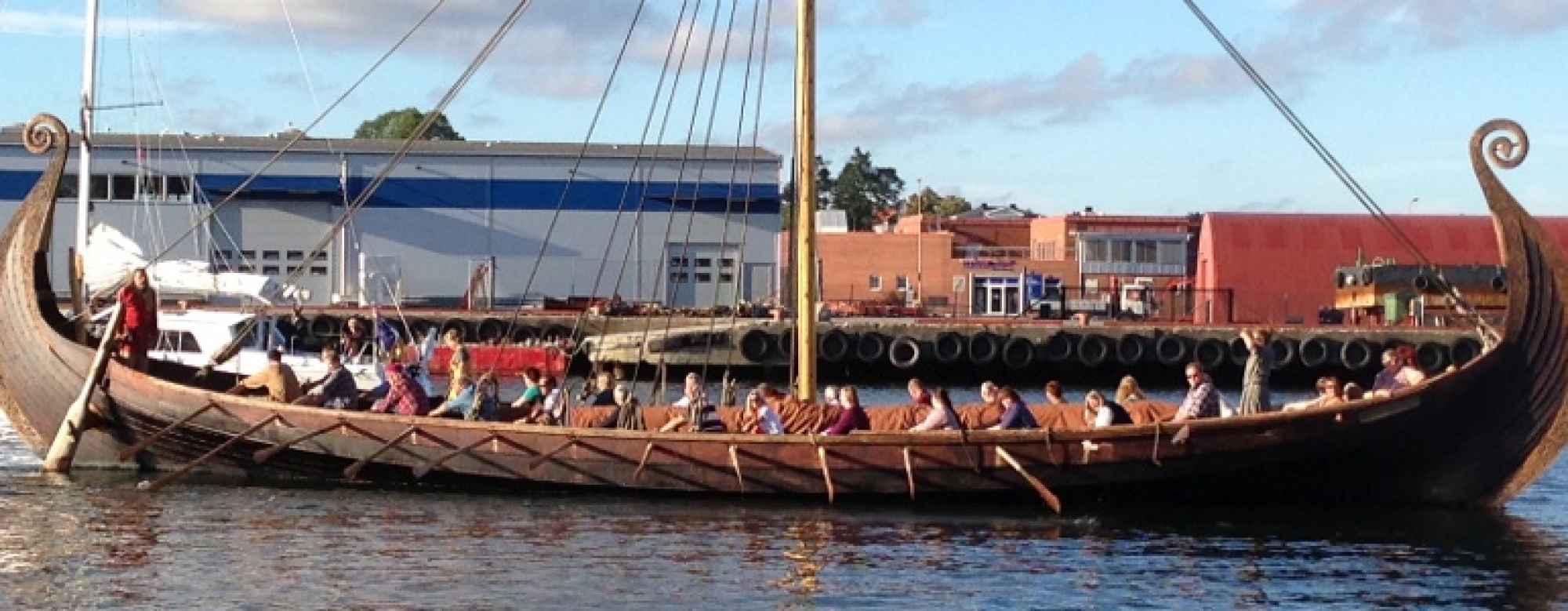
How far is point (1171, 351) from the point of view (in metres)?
59.2

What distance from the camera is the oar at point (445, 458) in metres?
25.1

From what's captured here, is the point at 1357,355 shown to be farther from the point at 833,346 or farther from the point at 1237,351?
the point at 833,346

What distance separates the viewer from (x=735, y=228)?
72.4 metres

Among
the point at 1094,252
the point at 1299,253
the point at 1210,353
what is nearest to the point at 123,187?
the point at 1210,353

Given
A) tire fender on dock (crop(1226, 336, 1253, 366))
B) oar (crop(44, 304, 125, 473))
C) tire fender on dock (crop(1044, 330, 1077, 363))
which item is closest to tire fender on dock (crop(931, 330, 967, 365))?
tire fender on dock (crop(1044, 330, 1077, 363))

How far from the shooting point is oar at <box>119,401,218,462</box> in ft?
85.0

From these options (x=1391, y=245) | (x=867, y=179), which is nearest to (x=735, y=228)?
(x=1391, y=245)

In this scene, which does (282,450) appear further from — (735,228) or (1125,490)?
(735,228)

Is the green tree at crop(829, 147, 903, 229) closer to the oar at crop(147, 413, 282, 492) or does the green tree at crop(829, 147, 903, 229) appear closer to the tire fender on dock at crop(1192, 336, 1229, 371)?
the tire fender on dock at crop(1192, 336, 1229, 371)

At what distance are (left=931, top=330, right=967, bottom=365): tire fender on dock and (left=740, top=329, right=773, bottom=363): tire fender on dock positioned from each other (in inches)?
176

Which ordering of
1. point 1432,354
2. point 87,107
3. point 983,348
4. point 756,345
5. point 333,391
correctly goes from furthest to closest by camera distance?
point 1432,354, point 983,348, point 756,345, point 87,107, point 333,391

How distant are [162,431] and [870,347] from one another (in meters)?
34.4

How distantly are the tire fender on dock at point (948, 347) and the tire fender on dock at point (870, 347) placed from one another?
1.31m

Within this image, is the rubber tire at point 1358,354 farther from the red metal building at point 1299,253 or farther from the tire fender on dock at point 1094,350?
the red metal building at point 1299,253
